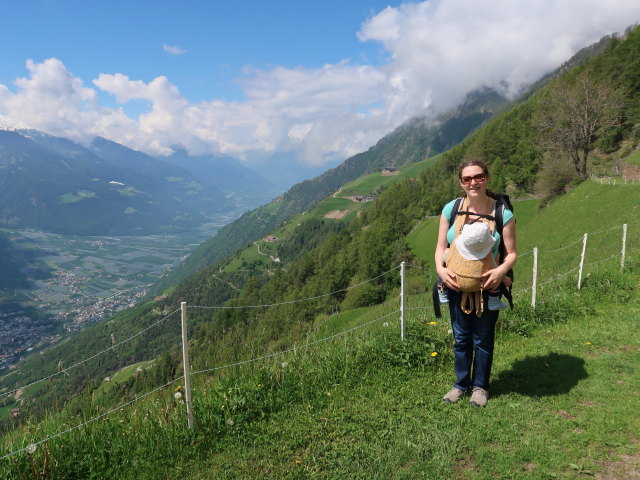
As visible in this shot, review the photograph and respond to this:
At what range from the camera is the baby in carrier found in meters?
3.96

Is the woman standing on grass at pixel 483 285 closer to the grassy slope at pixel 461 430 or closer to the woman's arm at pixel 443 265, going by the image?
the woman's arm at pixel 443 265

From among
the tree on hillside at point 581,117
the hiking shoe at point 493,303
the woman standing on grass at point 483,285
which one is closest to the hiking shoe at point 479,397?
the woman standing on grass at point 483,285

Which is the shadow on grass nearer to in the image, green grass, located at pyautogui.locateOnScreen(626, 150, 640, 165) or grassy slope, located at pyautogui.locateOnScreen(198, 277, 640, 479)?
grassy slope, located at pyautogui.locateOnScreen(198, 277, 640, 479)

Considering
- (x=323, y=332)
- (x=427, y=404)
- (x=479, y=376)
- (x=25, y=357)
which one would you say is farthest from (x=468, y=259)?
(x=25, y=357)

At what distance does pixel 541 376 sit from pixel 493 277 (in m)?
2.63

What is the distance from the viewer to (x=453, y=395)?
505 cm

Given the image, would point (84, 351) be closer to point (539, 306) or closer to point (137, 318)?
point (137, 318)

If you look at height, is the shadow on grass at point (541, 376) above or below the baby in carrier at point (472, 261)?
below

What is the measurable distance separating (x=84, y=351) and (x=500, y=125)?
134 meters

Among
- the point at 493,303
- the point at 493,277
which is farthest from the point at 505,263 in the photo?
the point at 493,303

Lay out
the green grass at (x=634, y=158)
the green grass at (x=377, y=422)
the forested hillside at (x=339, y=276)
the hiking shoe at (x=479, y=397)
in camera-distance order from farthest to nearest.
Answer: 1. the green grass at (x=634, y=158)
2. the forested hillside at (x=339, y=276)
3. the hiking shoe at (x=479, y=397)
4. the green grass at (x=377, y=422)

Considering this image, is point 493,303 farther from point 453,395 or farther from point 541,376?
point 541,376

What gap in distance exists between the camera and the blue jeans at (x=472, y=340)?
469 cm

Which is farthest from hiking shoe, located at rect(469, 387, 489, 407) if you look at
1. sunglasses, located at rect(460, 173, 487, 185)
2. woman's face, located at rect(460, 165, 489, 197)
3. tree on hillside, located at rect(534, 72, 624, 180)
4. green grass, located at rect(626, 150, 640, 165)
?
green grass, located at rect(626, 150, 640, 165)
